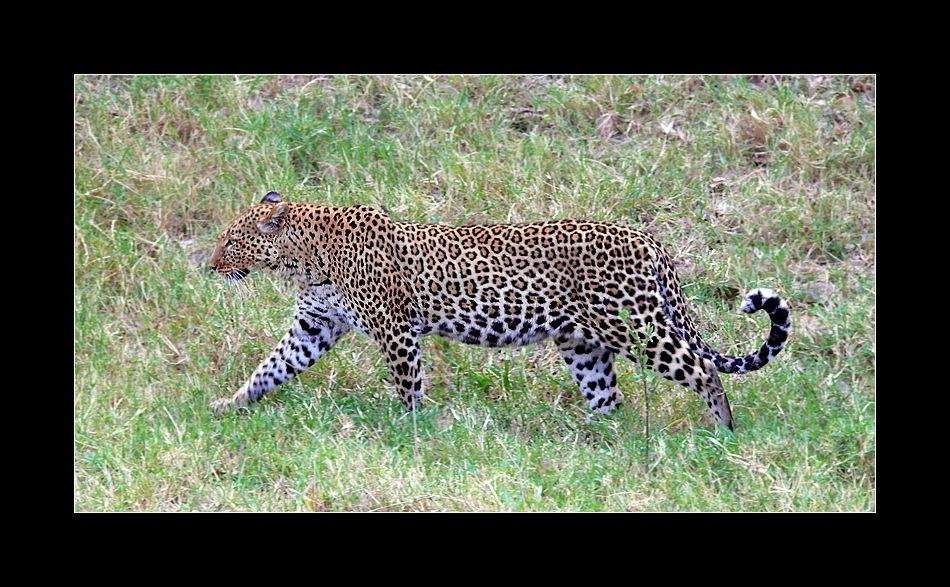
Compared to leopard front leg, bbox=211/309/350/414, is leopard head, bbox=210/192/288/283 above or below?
above

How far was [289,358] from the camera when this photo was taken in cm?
1005

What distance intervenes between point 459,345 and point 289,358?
1.53 m

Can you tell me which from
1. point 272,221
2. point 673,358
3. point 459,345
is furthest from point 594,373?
point 272,221

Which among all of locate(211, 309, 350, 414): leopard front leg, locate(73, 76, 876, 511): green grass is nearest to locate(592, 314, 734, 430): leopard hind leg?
locate(73, 76, 876, 511): green grass

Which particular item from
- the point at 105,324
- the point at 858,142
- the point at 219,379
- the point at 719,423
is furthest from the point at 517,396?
the point at 858,142

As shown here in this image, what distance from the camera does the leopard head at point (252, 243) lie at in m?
10.1

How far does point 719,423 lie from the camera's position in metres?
9.49

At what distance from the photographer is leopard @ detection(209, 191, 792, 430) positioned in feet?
31.0

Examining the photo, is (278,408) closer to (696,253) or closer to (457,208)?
(457,208)

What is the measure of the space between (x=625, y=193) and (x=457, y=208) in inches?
59.6

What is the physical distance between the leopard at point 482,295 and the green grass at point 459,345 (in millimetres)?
375

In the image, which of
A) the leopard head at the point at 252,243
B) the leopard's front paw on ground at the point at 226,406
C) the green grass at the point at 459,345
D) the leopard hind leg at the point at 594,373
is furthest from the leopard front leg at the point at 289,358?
the leopard hind leg at the point at 594,373

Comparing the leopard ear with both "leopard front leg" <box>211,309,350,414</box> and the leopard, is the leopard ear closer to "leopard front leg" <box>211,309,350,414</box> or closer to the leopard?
the leopard

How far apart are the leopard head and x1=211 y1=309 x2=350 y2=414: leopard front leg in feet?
1.67
